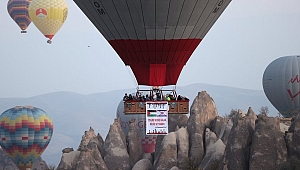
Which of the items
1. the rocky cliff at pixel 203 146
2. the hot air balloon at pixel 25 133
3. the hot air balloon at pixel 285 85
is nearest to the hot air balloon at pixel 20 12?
the hot air balloon at pixel 25 133

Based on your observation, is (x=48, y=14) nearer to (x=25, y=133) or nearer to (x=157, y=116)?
(x=25, y=133)

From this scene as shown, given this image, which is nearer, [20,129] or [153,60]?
[153,60]

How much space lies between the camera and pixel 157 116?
47.6m

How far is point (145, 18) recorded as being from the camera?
46.0 m

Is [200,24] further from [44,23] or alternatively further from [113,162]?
[44,23]

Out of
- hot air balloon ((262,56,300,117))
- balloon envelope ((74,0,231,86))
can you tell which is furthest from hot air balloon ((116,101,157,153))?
balloon envelope ((74,0,231,86))

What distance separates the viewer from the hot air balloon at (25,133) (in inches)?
3401

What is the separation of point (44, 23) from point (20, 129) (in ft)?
43.1

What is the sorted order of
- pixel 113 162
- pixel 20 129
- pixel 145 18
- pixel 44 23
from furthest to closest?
pixel 44 23 → pixel 20 129 → pixel 113 162 → pixel 145 18

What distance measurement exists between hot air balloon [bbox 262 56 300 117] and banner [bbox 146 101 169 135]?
32.1 metres

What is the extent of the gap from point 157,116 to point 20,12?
53.7 meters

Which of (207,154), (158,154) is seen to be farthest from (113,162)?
(207,154)

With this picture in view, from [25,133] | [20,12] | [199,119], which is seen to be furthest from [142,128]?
[20,12]

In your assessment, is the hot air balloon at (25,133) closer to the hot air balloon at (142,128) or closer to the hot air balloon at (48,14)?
the hot air balloon at (142,128)
